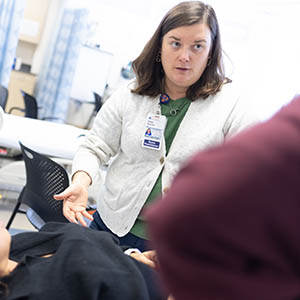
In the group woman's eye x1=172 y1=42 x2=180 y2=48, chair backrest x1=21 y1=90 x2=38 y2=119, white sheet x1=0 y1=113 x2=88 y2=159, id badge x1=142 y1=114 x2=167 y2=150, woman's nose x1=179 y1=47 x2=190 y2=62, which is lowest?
chair backrest x1=21 y1=90 x2=38 y2=119

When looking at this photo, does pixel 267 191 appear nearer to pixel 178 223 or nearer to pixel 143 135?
pixel 178 223

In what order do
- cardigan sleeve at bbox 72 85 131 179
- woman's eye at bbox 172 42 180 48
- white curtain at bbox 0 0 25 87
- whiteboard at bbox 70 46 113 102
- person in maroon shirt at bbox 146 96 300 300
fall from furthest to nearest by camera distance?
whiteboard at bbox 70 46 113 102
white curtain at bbox 0 0 25 87
cardigan sleeve at bbox 72 85 131 179
woman's eye at bbox 172 42 180 48
person in maroon shirt at bbox 146 96 300 300

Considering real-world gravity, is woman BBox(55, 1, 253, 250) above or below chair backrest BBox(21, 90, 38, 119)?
Result: above

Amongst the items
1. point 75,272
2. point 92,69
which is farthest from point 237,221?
point 92,69

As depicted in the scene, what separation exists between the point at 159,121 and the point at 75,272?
74cm

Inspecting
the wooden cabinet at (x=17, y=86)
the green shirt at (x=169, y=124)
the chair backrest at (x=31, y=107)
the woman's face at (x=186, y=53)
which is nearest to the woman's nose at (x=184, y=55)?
the woman's face at (x=186, y=53)

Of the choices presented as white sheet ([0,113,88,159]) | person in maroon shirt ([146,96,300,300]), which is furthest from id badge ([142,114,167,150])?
white sheet ([0,113,88,159])

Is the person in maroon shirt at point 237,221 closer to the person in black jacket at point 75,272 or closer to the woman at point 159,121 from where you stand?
the person in black jacket at point 75,272

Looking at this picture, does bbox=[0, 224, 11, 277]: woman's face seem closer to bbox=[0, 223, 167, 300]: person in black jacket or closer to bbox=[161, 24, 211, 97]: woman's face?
bbox=[0, 223, 167, 300]: person in black jacket

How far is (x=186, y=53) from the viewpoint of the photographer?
1497 mm

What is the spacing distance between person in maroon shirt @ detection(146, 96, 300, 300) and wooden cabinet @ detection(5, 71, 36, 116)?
6.98 meters

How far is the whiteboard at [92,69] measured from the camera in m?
6.86

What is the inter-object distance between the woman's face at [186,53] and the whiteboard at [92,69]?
5.44m

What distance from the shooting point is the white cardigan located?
59.6 inches
